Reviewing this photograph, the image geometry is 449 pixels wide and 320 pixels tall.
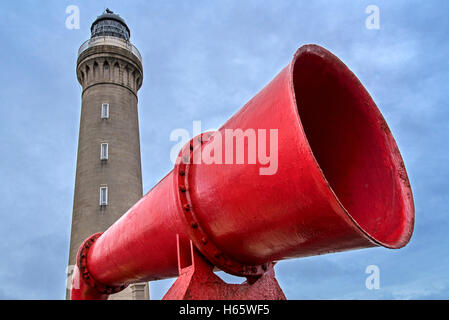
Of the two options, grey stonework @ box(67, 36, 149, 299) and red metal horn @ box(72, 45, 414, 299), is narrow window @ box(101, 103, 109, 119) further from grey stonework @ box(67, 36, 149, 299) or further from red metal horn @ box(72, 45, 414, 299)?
red metal horn @ box(72, 45, 414, 299)

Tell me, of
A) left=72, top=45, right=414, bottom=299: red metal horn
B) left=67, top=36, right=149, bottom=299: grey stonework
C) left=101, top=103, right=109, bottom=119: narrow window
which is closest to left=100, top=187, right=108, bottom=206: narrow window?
left=67, top=36, right=149, bottom=299: grey stonework

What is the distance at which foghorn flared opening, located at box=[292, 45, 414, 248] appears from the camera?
1755mm

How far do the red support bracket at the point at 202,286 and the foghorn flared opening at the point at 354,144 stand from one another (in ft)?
2.43

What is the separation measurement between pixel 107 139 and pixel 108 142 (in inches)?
5.4

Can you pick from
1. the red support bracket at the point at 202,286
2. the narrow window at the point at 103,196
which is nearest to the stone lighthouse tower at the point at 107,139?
the narrow window at the point at 103,196

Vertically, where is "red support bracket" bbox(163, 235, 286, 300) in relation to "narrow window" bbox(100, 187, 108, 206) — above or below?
below

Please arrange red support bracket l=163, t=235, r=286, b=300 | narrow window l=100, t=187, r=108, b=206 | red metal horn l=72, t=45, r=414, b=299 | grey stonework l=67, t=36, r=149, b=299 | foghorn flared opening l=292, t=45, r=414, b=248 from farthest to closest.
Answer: narrow window l=100, t=187, r=108, b=206 < grey stonework l=67, t=36, r=149, b=299 < red support bracket l=163, t=235, r=286, b=300 < foghorn flared opening l=292, t=45, r=414, b=248 < red metal horn l=72, t=45, r=414, b=299

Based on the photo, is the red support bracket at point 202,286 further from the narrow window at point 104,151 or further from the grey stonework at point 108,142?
the narrow window at point 104,151

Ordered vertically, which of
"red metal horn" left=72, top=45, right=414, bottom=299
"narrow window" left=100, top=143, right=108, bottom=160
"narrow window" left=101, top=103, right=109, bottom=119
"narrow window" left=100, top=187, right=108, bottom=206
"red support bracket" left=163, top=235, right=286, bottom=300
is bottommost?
"red support bracket" left=163, top=235, right=286, bottom=300

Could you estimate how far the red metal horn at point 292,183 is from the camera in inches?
57.9

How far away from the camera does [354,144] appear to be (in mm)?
2074

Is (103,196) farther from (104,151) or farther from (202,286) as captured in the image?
(202,286)

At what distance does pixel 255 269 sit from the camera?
2285 millimetres
